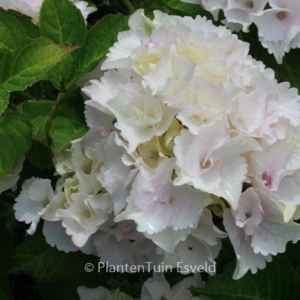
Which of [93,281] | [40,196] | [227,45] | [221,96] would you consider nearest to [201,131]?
[221,96]

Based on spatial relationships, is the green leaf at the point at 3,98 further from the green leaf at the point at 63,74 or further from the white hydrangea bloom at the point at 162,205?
the white hydrangea bloom at the point at 162,205

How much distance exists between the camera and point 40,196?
0.75m

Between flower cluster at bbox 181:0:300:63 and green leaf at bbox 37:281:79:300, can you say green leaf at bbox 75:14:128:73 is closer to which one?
flower cluster at bbox 181:0:300:63

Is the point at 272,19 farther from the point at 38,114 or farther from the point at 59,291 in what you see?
the point at 59,291

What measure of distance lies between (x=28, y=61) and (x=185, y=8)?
34cm

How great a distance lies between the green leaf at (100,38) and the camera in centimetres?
82

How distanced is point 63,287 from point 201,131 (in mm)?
592

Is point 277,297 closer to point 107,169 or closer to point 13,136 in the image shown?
point 107,169

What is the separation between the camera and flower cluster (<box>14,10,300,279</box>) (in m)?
0.58

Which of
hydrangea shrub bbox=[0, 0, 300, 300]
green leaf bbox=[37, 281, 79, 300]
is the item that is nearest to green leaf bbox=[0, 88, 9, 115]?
hydrangea shrub bbox=[0, 0, 300, 300]

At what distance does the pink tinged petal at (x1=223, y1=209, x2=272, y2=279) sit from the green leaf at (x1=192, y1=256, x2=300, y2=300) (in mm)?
168

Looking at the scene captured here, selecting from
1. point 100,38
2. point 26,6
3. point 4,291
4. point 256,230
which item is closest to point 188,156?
point 256,230

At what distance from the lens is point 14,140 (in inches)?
28.6

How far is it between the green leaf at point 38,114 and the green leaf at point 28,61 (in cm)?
6
